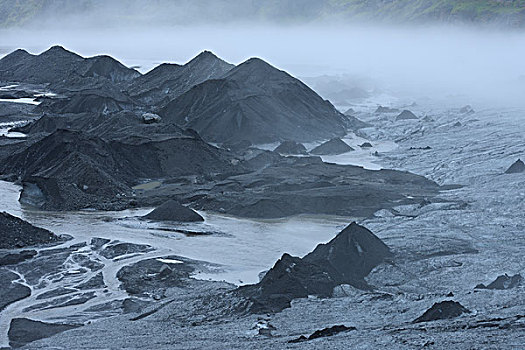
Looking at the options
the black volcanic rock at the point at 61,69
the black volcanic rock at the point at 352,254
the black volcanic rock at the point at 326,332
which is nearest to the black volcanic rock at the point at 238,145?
the black volcanic rock at the point at 352,254

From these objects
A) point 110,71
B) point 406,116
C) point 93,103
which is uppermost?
point 110,71

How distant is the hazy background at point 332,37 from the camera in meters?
111

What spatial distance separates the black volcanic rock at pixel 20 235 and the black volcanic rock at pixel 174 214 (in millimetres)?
5414

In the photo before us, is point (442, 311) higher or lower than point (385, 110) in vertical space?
lower

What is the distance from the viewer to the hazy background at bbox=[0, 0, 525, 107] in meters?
111

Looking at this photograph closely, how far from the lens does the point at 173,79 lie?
3039 inches

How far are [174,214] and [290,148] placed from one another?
781 inches

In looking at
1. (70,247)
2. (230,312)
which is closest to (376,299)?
(230,312)

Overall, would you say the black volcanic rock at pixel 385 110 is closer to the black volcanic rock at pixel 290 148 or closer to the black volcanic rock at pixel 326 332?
the black volcanic rock at pixel 290 148

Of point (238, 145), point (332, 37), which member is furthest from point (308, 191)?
point (332, 37)

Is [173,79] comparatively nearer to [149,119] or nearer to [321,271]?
[149,119]

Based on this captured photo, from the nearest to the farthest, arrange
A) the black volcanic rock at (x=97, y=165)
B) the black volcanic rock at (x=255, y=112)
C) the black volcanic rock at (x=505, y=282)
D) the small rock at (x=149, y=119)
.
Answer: the black volcanic rock at (x=505, y=282) < the black volcanic rock at (x=97, y=165) < the small rock at (x=149, y=119) < the black volcanic rock at (x=255, y=112)

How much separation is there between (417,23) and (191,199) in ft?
391

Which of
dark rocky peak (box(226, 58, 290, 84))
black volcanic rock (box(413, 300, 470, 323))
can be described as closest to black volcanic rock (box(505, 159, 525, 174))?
black volcanic rock (box(413, 300, 470, 323))
